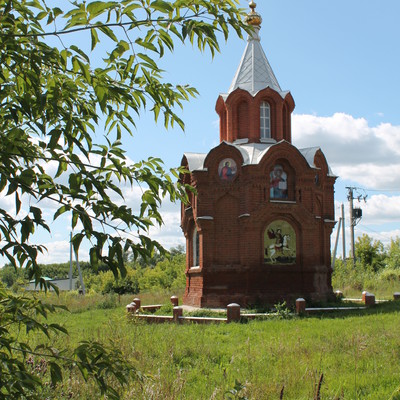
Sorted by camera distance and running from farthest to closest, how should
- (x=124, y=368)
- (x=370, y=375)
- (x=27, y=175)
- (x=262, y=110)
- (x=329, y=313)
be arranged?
(x=262, y=110) → (x=329, y=313) → (x=370, y=375) → (x=124, y=368) → (x=27, y=175)

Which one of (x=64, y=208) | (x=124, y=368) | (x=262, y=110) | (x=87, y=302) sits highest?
(x=262, y=110)

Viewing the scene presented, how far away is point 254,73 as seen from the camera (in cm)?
1972

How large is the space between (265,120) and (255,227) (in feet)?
15.1

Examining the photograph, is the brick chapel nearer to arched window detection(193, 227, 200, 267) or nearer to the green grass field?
arched window detection(193, 227, 200, 267)

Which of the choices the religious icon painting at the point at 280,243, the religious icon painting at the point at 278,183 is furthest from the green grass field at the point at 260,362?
the religious icon painting at the point at 278,183

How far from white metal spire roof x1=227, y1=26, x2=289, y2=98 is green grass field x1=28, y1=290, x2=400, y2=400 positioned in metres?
10.6

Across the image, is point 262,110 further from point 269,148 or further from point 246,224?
point 246,224

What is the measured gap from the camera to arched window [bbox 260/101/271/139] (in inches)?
757

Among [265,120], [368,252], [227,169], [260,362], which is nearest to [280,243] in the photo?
[227,169]

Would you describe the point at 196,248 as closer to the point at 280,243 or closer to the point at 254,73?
the point at 280,243

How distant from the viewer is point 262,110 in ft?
63.4

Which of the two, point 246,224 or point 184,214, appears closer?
point 246,224

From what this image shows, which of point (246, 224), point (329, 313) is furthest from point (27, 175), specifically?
point (246, 224)

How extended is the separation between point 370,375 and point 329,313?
26.6ft
